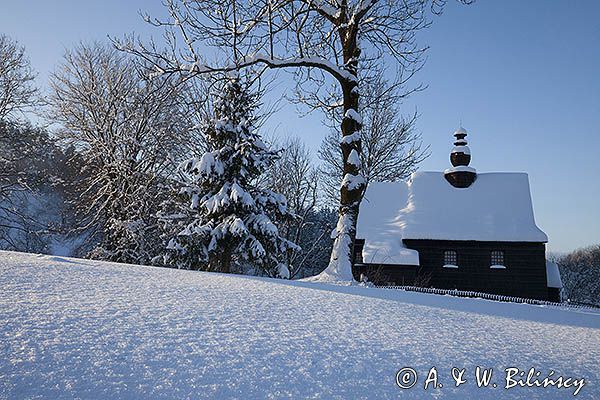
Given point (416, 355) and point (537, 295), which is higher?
point (537, 295)

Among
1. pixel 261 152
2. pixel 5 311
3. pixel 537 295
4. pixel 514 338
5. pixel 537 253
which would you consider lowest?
pixel 5 311

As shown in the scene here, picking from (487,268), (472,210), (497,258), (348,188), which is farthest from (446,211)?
(348,188)

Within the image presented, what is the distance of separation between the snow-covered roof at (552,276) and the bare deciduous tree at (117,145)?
18.8m

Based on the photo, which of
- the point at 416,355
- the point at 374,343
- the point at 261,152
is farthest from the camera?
the point at 261,152

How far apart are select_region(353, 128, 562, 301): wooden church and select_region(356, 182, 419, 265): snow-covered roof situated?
1.9 inches

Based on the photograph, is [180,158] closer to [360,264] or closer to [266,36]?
[360,264]

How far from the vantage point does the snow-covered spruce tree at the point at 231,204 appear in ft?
41.1

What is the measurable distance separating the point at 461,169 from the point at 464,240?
4556 millimetres

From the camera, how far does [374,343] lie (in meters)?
2.38

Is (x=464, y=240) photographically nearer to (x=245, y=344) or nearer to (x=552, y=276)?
(x=552, y=276)

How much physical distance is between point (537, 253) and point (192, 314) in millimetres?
19374

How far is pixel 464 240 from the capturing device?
1823cm

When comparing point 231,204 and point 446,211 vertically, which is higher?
point 446,211

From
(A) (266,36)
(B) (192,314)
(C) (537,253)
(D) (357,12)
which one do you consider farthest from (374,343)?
(C) (537,253)
